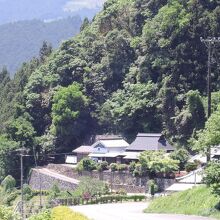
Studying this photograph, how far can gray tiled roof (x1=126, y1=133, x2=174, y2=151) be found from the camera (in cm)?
6238

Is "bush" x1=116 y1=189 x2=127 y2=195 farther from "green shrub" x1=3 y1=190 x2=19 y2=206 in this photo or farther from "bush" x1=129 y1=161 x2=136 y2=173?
"green shrub" x1=3 y1=190 x2=19 y2=206

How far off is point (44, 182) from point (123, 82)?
42.0 ft

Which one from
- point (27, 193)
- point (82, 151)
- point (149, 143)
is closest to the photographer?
point (149, 143)

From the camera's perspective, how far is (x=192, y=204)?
3428cm

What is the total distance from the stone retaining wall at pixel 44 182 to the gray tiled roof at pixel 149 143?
613 centimetres

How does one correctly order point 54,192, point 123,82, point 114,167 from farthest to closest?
1. point 123,82
2. point 114,167
3. point 54,192

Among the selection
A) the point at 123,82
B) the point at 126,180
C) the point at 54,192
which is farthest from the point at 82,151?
the point at 126,180

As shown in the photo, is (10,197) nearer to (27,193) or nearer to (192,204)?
(27,193)

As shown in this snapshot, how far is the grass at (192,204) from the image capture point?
3209 centimetres

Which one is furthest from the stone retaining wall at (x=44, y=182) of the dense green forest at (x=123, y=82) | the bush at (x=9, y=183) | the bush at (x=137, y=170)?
the bush at (x=137, y=170)

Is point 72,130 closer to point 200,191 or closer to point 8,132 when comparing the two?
point 8,132

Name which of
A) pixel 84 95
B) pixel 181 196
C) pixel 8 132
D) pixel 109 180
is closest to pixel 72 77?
pixel 84 95

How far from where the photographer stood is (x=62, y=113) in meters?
72.9

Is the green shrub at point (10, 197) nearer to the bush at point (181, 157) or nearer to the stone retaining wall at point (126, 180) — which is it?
the stone retaining wall at point (126, 180)
